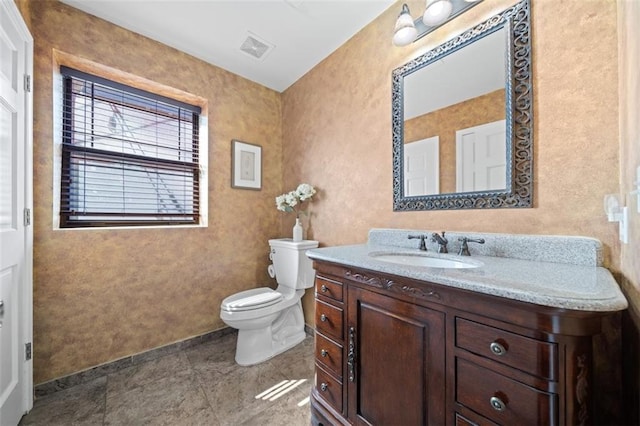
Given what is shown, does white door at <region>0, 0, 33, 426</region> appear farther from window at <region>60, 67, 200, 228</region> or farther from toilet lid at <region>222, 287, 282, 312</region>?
toilet lid at <region>222, 287, 282, 312</region>

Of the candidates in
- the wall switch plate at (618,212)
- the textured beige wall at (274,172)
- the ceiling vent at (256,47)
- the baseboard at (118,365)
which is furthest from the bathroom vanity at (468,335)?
the ceiling vent at (256,47)

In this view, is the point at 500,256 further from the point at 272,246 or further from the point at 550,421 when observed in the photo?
the point at 272,246

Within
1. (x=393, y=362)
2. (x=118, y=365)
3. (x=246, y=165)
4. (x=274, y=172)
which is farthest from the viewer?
(x=274, y=172)

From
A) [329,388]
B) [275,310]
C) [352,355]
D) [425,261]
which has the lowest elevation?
[329,388]

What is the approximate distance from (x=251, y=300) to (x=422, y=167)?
1524 millimetres

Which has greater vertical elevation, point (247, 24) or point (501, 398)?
point (247, 24)

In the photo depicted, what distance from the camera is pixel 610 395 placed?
87 cm

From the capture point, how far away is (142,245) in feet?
6.16

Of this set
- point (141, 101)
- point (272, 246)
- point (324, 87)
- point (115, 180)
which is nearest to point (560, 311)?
point (272, 246)

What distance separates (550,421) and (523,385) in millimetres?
79

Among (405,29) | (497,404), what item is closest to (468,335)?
(497,404)

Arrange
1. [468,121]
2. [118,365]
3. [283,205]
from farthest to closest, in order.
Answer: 1. [283,205]
2. [118,365]
3. [468,121]

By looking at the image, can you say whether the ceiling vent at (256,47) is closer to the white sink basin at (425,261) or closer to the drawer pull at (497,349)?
the white sink basin at (425,261)

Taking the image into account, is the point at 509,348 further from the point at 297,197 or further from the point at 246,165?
the point at 246,165
